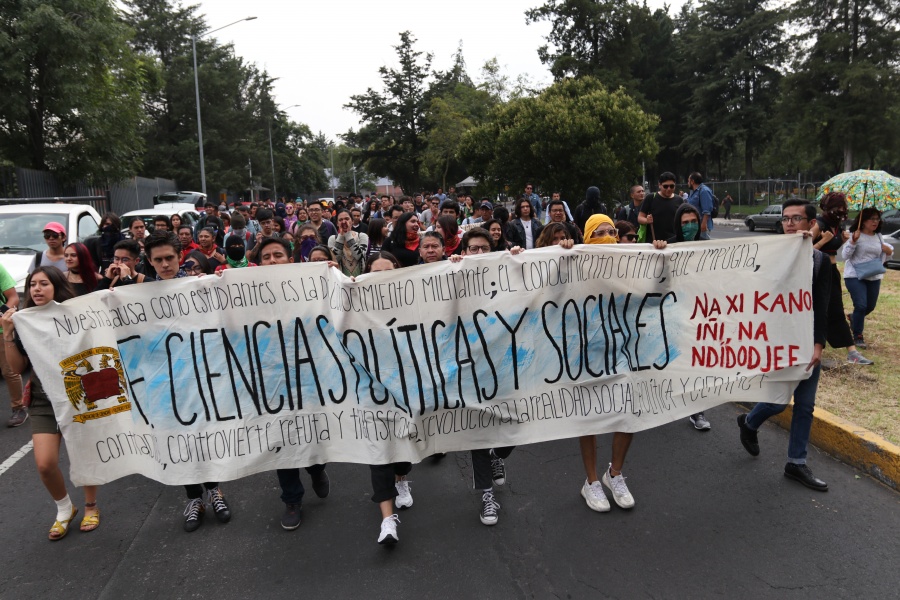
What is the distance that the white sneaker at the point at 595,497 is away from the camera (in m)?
4.07

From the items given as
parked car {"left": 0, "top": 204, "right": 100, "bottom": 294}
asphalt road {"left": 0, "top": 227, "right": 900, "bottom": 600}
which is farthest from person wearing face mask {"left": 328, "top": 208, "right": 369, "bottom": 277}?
parked car {"left": 0, "top": 204, "right": 100, "bottom": 294}

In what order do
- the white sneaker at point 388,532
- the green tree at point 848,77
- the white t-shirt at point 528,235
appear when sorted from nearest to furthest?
the white sneaker at point 388,532, the white t-shirt at point 528,235, the green tree at point 848,77

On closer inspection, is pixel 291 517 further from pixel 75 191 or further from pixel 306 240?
pixel 75 191

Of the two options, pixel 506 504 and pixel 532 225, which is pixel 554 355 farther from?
pixel 532 225

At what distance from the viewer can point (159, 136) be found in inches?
1682

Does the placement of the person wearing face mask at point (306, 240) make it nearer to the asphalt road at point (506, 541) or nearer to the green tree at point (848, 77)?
the asphalt road at point (506, 541)

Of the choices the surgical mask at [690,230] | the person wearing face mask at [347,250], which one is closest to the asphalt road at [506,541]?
the surgical mask at [690,230]

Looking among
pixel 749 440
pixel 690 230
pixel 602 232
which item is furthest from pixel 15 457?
pixel 690 230

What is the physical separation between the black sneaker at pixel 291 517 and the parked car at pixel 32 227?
6233 mm

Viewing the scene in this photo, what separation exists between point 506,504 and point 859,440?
2578 millimetres

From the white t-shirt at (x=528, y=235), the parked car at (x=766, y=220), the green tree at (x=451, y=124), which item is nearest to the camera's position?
the white t-shirt at (x=528, y=235)

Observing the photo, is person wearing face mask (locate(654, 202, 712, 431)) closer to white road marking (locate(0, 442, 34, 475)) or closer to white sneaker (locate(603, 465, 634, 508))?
white sneaker (locate(603, 465, 634, 508))

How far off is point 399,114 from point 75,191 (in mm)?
33714

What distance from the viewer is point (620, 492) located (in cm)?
414
